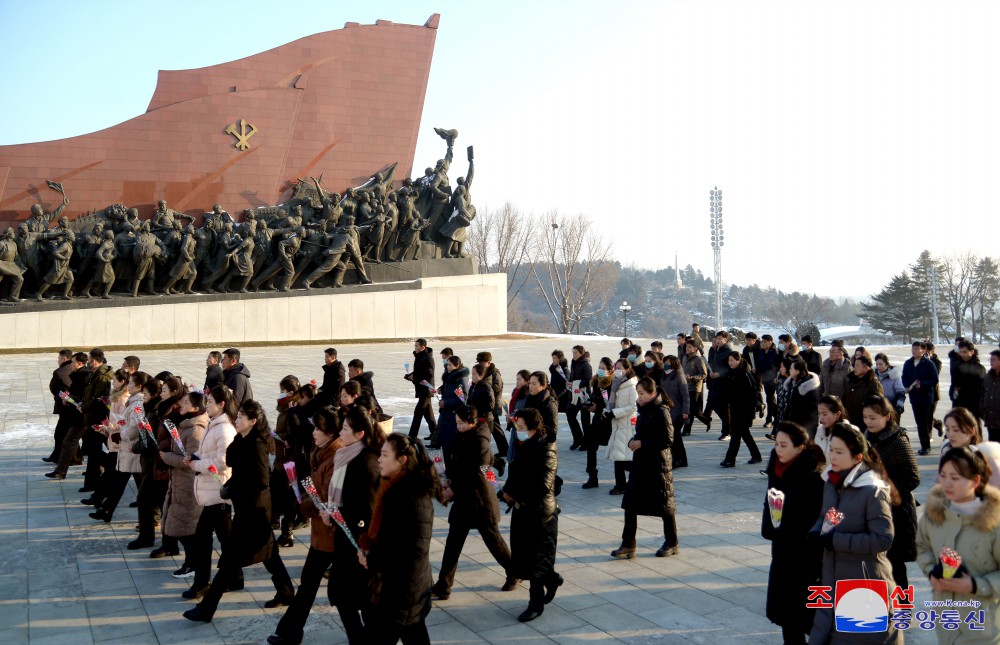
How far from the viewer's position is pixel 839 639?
3324mm

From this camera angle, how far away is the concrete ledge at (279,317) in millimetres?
22250

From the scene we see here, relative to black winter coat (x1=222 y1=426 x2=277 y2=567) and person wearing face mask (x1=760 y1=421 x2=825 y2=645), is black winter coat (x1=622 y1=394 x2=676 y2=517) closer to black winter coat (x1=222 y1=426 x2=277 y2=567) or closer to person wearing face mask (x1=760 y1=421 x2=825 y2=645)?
person wearing face mask (x1=760 y1=421 x2=825 y2=645)

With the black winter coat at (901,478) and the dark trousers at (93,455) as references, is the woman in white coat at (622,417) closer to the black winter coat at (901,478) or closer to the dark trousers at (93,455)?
the black winter coat at (901,478)

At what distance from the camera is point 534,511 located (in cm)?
467

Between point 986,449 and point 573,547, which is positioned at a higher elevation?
point 986,449

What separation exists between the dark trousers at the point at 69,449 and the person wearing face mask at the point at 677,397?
20.2ft

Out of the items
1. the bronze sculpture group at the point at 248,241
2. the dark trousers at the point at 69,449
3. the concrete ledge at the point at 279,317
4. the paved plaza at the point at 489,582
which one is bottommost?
the paved plaza at the point at 489,582

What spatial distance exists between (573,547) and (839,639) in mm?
2724

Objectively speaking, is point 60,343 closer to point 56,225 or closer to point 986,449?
point 56,225

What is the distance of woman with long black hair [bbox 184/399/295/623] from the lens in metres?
4.53

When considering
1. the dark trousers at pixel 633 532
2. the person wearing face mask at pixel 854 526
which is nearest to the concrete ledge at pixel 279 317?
the dark trousers at pixel 633 532

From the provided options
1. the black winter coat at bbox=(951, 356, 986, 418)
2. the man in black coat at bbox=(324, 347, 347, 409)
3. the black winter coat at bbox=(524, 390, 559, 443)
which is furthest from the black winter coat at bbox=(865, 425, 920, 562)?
the man in black coat at bbox=(324, 347, 347, 409)

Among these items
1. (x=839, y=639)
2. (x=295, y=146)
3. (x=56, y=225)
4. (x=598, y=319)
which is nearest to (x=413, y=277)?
(x=295, y=146)

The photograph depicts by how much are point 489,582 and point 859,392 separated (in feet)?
14.7
